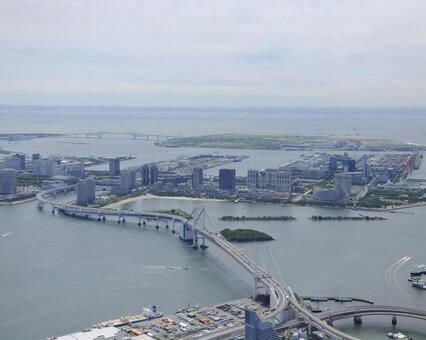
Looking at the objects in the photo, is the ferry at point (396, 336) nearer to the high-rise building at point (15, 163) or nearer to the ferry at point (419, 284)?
the ferry at point (419, 284)

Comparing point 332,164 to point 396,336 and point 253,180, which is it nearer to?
point 253,180

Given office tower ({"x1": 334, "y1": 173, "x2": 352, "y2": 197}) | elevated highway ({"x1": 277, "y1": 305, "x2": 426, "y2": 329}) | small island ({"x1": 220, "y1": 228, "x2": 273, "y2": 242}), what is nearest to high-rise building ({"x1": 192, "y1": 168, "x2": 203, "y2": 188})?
office tower ({"x1": 334, "y1": 173, "x2": 352, "y2": 197})

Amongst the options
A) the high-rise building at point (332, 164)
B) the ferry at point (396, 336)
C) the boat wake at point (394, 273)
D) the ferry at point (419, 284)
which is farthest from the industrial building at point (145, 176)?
the ferry at point (396, 336)

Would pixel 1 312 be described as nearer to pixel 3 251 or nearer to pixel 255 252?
pixel 3 251

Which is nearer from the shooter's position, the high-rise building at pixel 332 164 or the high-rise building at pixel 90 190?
the high-rise building at pixel 90 190

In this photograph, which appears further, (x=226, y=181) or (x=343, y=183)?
(x=226, y=181)

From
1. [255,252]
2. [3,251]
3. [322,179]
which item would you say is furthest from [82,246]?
[322,179]

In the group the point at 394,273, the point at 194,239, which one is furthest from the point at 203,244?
the point at 394,273
